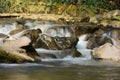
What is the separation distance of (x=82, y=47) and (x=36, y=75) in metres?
6.45

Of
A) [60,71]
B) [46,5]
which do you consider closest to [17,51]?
[60,71]

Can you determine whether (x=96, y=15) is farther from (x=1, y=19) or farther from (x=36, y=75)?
(x=36, y=75)

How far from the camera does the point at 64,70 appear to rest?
10344mm

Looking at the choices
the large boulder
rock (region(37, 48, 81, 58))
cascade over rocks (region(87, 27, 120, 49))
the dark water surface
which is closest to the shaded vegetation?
cascade over rocks (region(87, 27, 120, 49))

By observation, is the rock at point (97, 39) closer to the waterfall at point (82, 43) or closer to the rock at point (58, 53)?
the waterfall at point (82, 43)

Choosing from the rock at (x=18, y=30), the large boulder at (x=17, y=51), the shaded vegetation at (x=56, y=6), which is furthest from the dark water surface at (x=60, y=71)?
the shaded vegetation at (x=56, y=6)

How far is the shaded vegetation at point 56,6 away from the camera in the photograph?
2158 cm

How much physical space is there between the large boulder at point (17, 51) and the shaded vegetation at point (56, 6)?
911cm

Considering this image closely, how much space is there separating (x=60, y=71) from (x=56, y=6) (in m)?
12.0

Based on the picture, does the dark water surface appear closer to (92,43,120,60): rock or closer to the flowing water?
the flowing water

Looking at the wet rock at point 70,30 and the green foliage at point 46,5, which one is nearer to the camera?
the wet rock at point 70,30

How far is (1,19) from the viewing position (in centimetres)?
1961

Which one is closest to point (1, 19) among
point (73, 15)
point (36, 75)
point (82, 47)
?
point (73, 15)

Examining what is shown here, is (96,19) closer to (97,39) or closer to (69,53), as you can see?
(97,39)
